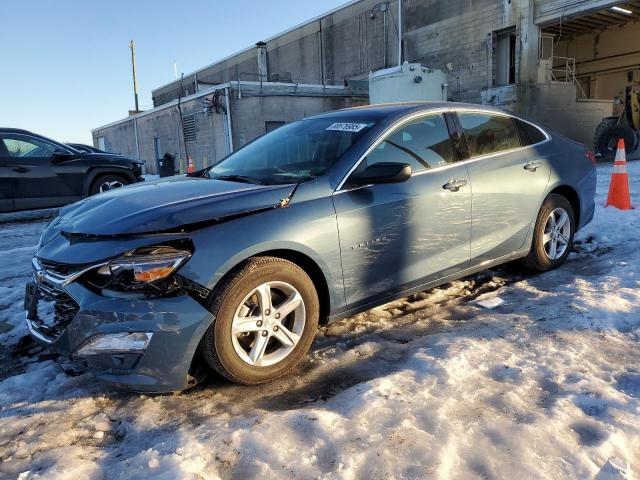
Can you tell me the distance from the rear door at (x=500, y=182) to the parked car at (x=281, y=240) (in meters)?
0.01

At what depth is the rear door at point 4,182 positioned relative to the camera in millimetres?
8273

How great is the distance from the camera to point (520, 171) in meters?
4.07

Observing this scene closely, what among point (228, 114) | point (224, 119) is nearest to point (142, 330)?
point (228, 114)

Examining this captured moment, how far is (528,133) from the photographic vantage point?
438 cm

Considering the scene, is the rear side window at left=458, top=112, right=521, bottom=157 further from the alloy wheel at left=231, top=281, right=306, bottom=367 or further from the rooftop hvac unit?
the rooftop hvac unit

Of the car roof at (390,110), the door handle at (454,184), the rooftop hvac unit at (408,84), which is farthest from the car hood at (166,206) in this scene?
the rooftop hvac unit at (408,84)

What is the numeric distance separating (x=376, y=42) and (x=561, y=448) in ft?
76.5

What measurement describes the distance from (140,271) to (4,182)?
7423mm

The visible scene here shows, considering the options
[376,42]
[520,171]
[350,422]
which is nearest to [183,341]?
[350,422]

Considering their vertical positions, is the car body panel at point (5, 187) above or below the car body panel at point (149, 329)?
above

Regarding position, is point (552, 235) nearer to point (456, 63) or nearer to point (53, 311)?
point (53, 311)

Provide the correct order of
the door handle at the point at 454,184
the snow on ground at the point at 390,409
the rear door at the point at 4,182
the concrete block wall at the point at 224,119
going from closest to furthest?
the snow on ground at the point at 390,409, the door handle at the point at 454,184, the rear door at the point at 4,182, the concrete block wall at the point at 224,119

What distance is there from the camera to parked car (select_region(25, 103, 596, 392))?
243 centimetres

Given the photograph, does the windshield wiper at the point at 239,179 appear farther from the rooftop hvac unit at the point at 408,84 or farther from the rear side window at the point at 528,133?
the rooftop hvac unit at the point at 408,84
